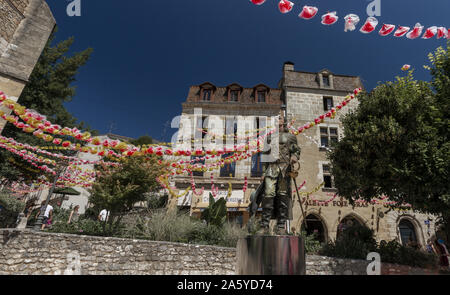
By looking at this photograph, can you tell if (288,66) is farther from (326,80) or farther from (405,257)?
(405,257)

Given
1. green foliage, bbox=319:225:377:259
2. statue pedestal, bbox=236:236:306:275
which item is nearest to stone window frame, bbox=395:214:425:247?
green foliage, bbox=319:225:377:259

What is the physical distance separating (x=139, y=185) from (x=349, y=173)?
9252 mm

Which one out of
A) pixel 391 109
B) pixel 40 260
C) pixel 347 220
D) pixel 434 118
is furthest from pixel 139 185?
pixel 347 220

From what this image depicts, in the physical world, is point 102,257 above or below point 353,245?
below

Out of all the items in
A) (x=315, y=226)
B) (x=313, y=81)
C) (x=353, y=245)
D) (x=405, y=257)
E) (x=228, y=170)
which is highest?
(x=313, y=81)

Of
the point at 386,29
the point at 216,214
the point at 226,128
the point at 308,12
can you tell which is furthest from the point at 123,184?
the point at 386,29

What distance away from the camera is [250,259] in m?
3.09

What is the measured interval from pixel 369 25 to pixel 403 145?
13.7 ft

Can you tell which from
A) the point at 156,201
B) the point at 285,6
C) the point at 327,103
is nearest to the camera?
the point at 285,6

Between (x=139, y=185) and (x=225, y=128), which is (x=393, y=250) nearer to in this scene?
(x=139, y=185)

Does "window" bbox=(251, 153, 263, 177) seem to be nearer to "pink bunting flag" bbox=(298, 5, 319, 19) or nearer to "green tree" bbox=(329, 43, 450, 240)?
"green tree" bbox=(329, 43, 450, 240)

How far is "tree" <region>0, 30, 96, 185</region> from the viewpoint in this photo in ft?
43.9

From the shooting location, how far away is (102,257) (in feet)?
20.5

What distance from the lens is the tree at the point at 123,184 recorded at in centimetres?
952
